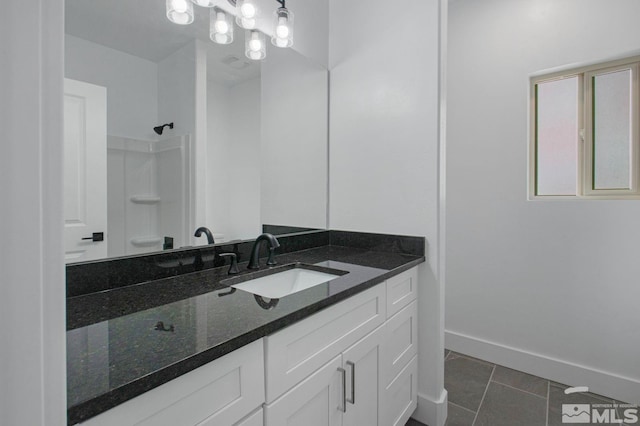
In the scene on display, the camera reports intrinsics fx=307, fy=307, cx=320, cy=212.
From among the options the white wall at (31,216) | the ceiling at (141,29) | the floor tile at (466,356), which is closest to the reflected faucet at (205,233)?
the ceiling at (141,29)

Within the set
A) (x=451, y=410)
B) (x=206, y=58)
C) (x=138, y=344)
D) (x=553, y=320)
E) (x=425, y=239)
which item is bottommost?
(x=451, y=410)

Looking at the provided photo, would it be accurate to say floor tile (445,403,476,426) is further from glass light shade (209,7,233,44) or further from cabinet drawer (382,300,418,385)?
glass light shade (209,7,233,44)

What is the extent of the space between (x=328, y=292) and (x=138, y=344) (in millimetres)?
563

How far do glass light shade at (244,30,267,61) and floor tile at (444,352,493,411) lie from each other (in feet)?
7.47

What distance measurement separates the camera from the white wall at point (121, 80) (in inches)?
39.6

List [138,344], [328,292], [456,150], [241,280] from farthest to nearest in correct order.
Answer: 1. [456,150]
2. [241,280]
3. [328,292]
4. [138,344]

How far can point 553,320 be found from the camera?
2057 millimetres

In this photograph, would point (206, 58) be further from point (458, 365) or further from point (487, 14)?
point (458, 365)

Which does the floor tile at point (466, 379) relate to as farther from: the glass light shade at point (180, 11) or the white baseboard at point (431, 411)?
the glass light shade at point (180, 11)

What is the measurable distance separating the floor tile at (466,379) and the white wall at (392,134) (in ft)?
0.86

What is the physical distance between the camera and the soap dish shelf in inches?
45.5

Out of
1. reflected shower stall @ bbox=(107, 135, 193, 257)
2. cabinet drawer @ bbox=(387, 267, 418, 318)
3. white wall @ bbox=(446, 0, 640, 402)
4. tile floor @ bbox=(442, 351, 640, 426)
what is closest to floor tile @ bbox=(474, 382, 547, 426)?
tile floor @ bbox=(442, 351, 640, 426)

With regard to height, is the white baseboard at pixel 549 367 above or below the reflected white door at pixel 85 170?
below

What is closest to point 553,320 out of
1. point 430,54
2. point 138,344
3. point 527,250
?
point 527,250
